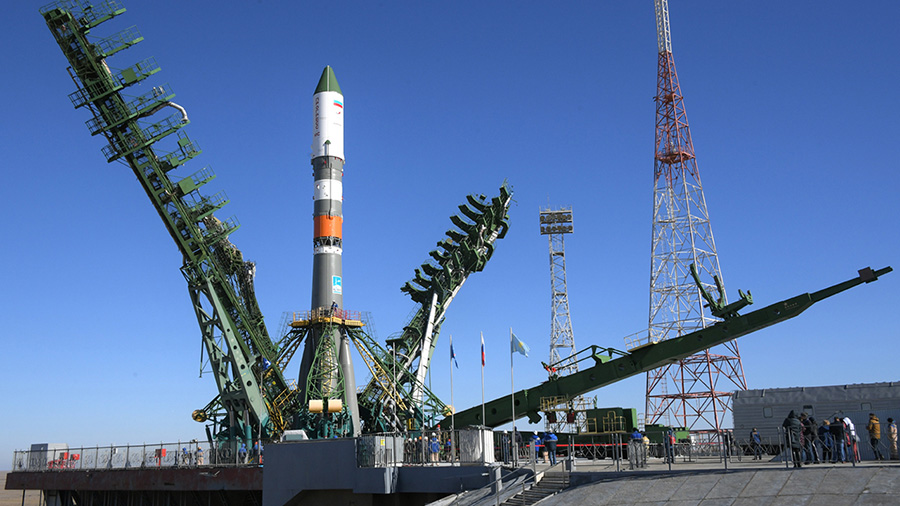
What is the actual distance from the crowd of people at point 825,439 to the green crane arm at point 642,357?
7.62m

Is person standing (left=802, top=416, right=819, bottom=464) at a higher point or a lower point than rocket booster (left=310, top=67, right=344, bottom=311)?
lower

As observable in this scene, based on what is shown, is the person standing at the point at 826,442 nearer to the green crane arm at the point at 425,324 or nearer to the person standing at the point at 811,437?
the person standing at the point at 811,437

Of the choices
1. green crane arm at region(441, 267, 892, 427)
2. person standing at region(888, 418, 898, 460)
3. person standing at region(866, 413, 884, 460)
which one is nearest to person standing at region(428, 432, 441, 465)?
green crane arm at region(441, 267, 892, 427)

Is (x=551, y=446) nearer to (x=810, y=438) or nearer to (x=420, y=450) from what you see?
(x=420, y=450)

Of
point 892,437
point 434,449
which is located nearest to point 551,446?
point 434,449

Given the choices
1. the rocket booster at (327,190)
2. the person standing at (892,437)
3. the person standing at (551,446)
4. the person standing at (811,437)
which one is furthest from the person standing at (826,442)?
the rocket booster at (327,190)

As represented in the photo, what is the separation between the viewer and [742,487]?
62.0 ft

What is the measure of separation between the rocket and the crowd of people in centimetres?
2488

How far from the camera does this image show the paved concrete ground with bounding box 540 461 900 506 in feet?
57.4

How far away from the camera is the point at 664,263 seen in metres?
55.1

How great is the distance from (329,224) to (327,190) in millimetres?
2058

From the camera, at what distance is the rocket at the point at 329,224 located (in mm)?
43125

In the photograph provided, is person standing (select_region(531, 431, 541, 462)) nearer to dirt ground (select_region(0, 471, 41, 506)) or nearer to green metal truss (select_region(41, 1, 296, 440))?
green metal truss (select_region(41, 1, 296, 440))

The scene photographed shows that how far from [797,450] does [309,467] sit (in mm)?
15625
